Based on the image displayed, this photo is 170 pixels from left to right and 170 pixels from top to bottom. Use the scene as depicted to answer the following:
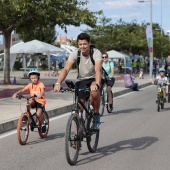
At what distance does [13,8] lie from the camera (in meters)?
21.7

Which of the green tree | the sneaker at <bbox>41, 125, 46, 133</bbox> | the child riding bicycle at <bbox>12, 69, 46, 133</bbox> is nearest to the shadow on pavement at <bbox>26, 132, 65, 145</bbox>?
the sneaker at <bbox>41, 125, 46, 133</bbox>

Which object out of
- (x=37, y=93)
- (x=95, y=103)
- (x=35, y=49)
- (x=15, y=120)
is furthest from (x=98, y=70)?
(x=35, y=49)

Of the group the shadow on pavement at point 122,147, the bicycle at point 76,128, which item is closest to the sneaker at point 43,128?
the shadow on pavement at point 122,147

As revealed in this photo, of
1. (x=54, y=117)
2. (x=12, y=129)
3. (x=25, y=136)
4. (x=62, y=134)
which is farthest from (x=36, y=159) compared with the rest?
(x=54, y=117)

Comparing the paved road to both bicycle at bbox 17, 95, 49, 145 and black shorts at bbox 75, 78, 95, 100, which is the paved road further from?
black shorts at bbox 75, 78, 95, 100

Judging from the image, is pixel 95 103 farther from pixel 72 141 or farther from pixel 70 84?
pixel 72 141

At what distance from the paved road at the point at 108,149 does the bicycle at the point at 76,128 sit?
0.61 ft

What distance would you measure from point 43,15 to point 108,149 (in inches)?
644

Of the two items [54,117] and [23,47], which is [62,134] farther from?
[23,47]

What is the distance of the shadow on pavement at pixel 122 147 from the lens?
24.0 feet

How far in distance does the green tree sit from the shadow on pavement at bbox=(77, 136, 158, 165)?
14.0 m

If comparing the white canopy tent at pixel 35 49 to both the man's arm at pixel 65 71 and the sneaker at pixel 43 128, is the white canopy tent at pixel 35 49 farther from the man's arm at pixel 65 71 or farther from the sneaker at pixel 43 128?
the man's arm at pixel 65 71

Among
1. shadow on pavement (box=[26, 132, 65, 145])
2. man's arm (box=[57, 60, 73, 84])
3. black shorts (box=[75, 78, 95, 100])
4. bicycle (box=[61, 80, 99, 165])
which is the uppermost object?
man's arm (box=[57, 60, 73, 84])

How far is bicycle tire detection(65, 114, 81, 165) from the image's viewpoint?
661cm
